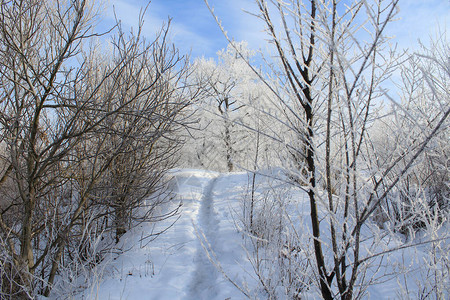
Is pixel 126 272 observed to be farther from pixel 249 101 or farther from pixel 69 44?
pixel 249 101

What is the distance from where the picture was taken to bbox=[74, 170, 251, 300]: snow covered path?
127 inches

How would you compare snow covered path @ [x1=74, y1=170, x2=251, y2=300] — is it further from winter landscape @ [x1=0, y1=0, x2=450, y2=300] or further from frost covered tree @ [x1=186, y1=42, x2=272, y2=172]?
frost covered tree @ [x1=186, y1=42, x2=272, y2=172]

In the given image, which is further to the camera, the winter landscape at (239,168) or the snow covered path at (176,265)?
the snow covered path at (176,265)

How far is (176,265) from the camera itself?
396 cm

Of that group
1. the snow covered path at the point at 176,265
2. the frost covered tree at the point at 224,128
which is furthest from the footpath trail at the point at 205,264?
the frost covered tree at the point at 224,128

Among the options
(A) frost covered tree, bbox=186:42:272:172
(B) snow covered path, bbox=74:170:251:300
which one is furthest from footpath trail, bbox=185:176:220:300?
(A) frost covered tree, bbox=186:42:272:172

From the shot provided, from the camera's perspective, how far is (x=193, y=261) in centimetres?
412

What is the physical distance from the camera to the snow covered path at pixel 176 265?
321 cm

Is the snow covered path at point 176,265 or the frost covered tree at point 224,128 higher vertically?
the frost covered tree at point 224,128

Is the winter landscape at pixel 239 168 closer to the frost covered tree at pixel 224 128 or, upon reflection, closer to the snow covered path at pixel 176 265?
the snow covered path at pixel 176 265

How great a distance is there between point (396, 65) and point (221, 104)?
1657cm

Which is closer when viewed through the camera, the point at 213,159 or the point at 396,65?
the point at 396,65

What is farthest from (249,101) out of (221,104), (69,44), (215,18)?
(221,104)

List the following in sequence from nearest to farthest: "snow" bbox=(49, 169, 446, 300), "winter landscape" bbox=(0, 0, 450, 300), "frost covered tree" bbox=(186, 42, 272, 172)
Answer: "winter landscape" bbox=(0, 0, 450, 300) → "snow" bbox=(49, 169, 446, 300) → "frost covered tree" bbox=(186, 42, 272, 172)
